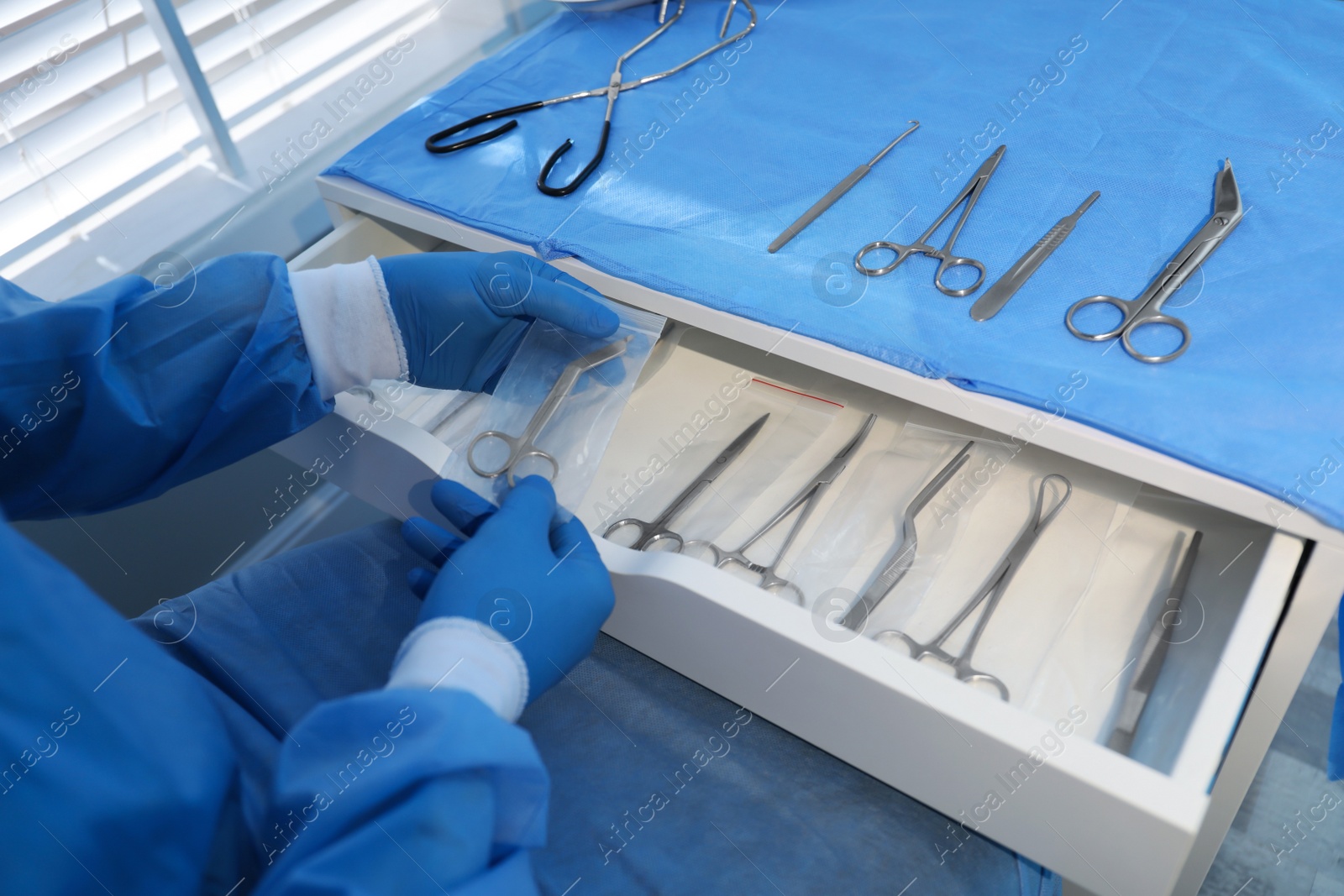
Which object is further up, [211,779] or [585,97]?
[585,97]

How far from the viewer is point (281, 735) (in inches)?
26.0

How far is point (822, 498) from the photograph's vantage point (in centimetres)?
75

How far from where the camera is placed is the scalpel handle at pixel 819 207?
75cm

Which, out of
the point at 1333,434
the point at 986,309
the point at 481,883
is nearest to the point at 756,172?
the point at 986,309

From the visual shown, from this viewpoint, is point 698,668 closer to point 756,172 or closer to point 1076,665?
point 1076,665

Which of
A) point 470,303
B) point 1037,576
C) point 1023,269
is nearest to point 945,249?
point 1023,269

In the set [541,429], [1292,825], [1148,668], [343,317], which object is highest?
[343,317]

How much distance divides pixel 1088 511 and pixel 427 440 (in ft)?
1.74

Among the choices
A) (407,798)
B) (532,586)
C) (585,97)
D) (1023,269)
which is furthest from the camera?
(585,97)

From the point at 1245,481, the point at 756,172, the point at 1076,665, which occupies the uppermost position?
the point at 756,172

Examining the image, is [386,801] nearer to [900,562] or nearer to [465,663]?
[465,663]

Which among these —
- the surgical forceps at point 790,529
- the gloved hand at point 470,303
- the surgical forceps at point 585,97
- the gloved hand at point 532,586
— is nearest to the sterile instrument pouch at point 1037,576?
the surgical forceps at point 790,529

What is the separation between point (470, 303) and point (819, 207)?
1.03 feet

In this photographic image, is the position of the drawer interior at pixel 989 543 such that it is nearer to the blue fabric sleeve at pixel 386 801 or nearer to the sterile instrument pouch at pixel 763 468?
the sterile instrument pouch at pixel 763 468
